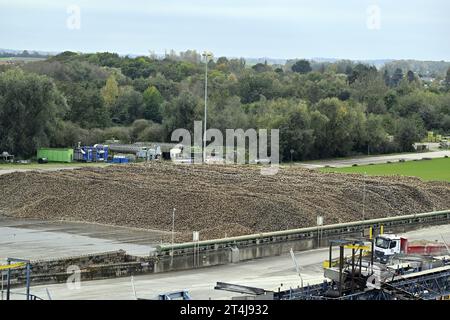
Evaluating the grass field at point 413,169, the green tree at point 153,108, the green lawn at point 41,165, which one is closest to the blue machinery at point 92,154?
the green lawn at point 41,165

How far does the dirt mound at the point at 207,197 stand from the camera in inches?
1658

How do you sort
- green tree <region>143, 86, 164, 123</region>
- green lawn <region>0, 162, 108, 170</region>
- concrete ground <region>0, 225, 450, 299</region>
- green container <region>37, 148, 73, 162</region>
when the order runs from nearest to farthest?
1. concrete ground <region>0, 225, 450, 299</region>
2. green lawn <region>0, 162, 108, 170</region>
3. green container <region>37, 148, 73, 162</region>
4. green tree <region>143, 86, 164, 123</region>

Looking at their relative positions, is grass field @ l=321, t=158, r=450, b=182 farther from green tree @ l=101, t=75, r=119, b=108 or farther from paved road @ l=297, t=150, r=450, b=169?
green tree @ l=101, t=75, r=119, b=108

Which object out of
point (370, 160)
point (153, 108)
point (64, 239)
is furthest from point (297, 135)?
point (64, 239)

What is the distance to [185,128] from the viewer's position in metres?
85.2

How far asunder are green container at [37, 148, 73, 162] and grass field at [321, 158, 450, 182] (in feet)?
64.0

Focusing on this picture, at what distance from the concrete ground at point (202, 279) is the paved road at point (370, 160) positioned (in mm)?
36672

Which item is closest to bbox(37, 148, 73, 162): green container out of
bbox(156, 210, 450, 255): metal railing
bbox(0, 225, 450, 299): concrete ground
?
bbox(156, 210, 450, 255): metal railing

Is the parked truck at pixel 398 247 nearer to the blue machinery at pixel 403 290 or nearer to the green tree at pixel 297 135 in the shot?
the blue machinery at pixel 403 290

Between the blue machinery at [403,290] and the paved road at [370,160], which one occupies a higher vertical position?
the blue machinery at [403,290]

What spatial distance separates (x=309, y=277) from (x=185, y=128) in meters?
53.8

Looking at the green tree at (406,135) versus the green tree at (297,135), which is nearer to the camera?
the green tree at (297,135)

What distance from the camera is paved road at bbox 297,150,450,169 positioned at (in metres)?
75.9

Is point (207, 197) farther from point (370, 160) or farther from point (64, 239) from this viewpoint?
point (370, 160)
